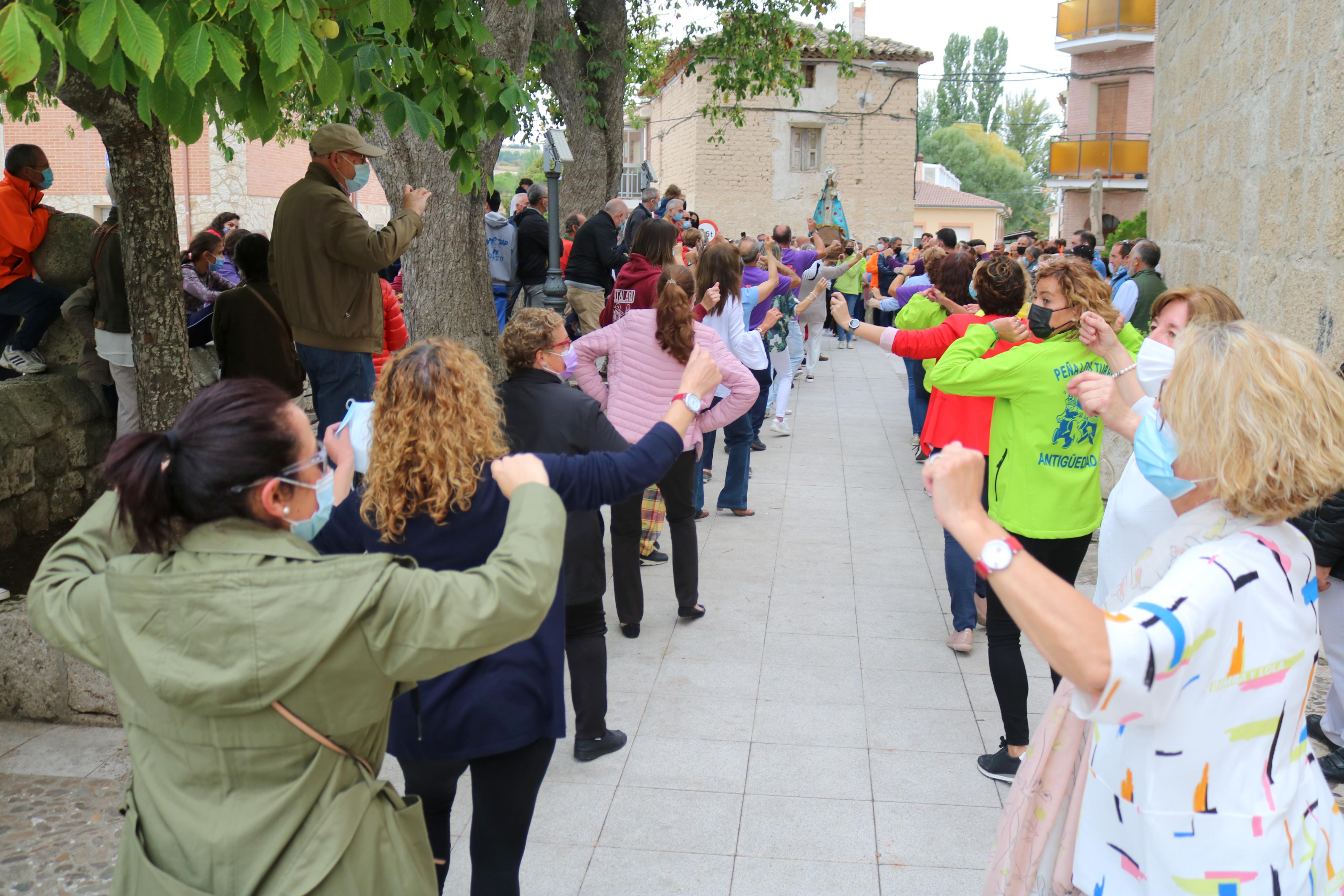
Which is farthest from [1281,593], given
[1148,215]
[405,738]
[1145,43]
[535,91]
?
[1145,43]

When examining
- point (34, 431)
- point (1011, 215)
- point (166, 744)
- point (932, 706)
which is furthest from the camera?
point (1011, 215)

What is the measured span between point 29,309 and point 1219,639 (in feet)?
21.2

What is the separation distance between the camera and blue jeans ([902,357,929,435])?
924cm

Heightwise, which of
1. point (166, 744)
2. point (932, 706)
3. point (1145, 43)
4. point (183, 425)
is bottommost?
point (932, 706)

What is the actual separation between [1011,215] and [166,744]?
83.0 meters

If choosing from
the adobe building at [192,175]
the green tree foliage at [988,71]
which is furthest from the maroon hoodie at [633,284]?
the green tree foliage at [988,71]

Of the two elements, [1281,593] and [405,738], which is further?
[405,738]

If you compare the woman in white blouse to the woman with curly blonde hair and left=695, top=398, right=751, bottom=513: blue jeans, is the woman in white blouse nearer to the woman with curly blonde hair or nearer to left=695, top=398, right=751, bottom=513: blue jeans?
the woman with curly blonde hair

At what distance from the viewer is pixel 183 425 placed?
6.08ft

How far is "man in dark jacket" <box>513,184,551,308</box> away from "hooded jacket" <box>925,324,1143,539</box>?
7071 millimetres

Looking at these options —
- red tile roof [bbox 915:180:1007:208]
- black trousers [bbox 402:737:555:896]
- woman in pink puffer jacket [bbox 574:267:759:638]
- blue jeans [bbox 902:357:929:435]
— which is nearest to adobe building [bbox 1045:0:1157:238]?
blue jeans [bbox 902:357:929:435]

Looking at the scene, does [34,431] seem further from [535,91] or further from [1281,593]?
[535,91]

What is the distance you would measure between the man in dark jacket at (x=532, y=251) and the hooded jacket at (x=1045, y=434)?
23.2ft

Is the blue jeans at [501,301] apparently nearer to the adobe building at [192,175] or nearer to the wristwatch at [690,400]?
the wristwatch at [690,400]
